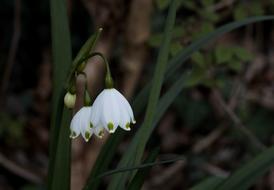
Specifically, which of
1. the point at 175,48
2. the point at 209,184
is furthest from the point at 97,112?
the point at 175,48

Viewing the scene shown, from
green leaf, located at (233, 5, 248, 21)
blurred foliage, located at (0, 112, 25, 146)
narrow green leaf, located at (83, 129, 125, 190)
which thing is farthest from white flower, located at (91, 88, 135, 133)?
blurred foliage, located at (0, 112, 25, 146)

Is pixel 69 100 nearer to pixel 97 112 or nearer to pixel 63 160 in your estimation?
pixel 97 112

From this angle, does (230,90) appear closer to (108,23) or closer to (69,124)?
(108,23)

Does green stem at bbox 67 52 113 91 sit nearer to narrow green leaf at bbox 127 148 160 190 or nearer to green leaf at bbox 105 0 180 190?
green leaf at bbox 105 0 180 190

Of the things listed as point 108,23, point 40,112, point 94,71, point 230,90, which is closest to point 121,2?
point 108,23

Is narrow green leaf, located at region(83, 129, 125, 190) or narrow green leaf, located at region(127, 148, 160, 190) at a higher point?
narrow green leaf, located at region(83, 129, 125, 190)

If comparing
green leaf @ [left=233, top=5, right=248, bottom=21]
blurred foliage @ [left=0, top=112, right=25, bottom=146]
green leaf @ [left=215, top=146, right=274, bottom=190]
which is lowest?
green leaf @ [left=215, top=146, right=274, bottom=190]
